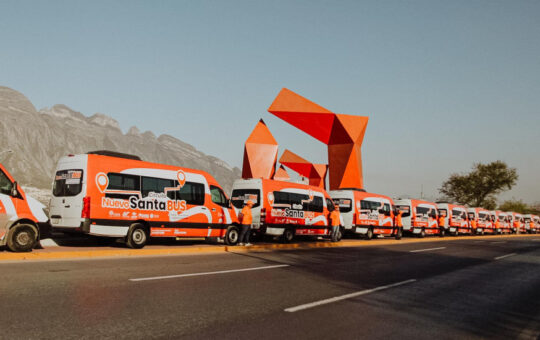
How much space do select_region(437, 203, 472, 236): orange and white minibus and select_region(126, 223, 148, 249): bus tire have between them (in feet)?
82.6

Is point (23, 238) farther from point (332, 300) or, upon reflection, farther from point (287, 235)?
point (287, 235)

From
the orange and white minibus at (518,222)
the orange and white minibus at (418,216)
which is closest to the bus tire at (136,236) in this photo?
the orange and white minibus at (418,216)

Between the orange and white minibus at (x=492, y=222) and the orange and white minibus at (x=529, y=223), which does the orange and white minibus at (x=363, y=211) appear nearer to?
the orange and white minibus at (x=492, y=222)

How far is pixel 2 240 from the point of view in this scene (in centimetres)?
948

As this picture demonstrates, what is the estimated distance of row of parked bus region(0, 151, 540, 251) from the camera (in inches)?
392

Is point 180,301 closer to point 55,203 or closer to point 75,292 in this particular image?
point 75,292

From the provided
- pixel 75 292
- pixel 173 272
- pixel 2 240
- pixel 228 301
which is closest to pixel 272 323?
pixel 228 301

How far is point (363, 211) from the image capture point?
22.3m

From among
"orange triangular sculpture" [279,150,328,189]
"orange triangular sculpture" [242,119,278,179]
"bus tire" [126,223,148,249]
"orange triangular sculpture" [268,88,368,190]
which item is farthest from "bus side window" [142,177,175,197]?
"orange triangular sculpture" [279,150,328,189]

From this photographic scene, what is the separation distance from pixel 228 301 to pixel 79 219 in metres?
6.99

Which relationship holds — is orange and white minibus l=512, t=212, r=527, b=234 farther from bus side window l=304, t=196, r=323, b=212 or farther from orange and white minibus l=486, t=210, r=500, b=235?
bus side window l=304, t=196, r=323, b=212

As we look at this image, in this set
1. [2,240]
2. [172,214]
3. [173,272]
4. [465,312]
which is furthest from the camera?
[172,214]

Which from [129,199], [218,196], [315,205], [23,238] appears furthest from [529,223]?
[23,238]

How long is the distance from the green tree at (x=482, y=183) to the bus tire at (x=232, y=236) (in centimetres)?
6419
